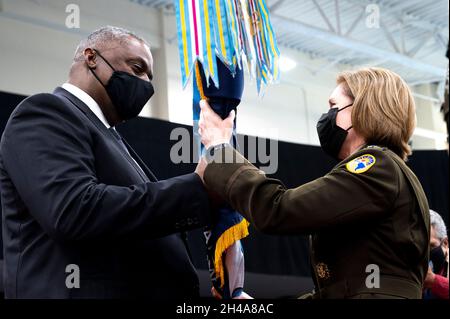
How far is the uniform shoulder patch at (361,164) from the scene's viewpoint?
5.62 feet

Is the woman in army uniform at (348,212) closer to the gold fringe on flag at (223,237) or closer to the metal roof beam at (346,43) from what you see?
the gold fringe on flag at (223,237)

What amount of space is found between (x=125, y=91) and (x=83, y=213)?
1.56ft

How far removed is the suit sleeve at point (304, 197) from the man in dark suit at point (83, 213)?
9cm

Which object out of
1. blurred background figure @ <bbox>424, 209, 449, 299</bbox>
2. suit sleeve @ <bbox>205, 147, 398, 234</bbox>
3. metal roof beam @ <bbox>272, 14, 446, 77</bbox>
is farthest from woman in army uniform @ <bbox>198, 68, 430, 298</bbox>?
metal roof beam @ <bbox>272, 14, 446, 77</bbox>

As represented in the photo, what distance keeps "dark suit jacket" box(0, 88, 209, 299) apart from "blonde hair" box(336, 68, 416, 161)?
1.80ft

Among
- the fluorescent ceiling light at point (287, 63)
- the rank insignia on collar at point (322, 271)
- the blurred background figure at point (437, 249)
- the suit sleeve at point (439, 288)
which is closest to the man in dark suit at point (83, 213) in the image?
the rank insignia on collar at point (322, 271)

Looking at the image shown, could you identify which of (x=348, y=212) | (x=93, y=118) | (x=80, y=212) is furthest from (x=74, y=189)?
(x=348, y=212)

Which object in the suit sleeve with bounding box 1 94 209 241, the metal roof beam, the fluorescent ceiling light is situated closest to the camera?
the suit sleeve with bounding box 1 94 209 241

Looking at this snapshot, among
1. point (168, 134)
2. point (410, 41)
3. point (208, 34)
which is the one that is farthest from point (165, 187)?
point (410, 41)

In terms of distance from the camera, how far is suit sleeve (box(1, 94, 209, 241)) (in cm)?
150

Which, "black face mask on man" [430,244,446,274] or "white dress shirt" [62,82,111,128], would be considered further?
"black face mask on man" [430,244,446,274]

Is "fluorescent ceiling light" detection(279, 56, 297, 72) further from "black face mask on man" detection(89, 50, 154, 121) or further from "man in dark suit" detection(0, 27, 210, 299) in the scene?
"man in dark suit" detection(0, 27, 210, 299)

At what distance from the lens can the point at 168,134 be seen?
5.28m

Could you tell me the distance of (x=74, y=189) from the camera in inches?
59.4
